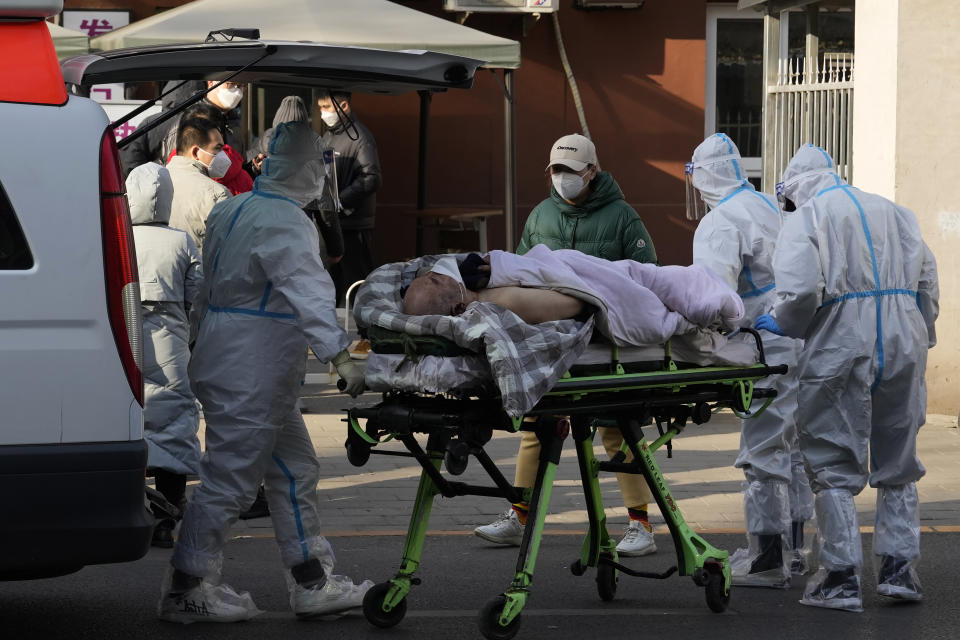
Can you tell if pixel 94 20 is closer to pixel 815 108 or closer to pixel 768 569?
pixel 815 108

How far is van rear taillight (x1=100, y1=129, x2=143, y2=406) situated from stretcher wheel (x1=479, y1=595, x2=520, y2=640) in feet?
4.67

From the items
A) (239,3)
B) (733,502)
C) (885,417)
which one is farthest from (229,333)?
(239,3)

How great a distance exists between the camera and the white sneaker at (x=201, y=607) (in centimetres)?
560

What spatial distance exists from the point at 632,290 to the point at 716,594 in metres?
1.30

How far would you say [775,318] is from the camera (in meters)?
6.01

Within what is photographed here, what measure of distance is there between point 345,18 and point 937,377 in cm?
492

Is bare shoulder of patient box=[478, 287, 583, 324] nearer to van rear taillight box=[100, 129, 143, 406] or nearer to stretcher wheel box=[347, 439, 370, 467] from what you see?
stretcher wheel box=[347, 439, 370, 467]

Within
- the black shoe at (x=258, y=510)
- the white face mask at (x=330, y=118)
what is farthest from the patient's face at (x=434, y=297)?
the white face mask at (x=330, y=118)

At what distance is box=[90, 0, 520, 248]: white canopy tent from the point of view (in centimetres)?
1002

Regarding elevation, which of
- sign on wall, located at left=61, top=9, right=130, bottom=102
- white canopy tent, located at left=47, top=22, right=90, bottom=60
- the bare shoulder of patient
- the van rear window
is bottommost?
the bare shoulder of patient

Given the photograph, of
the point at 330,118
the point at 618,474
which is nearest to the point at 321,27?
the point at 330,118

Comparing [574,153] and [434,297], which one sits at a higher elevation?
[574,153]

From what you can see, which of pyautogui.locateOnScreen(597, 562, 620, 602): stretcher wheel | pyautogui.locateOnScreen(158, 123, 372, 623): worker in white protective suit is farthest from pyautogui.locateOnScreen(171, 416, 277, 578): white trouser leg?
pyautogui.locateOnScreen(597, 562, 620, 602): stretcher wheel

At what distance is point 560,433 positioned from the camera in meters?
5.38
